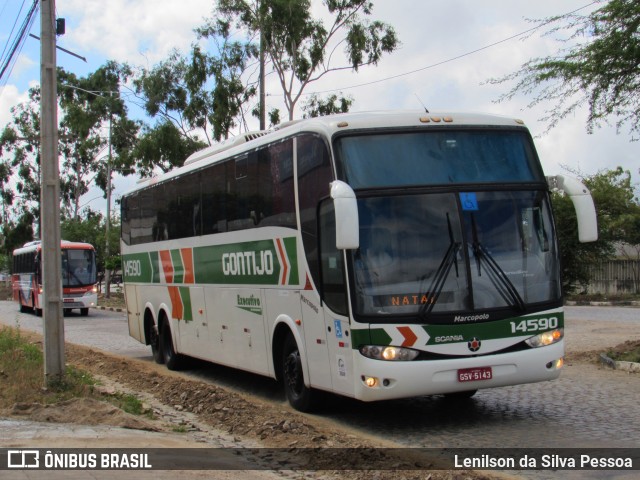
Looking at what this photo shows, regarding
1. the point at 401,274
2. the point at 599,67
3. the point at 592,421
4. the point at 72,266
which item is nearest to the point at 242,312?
the point at 401,274

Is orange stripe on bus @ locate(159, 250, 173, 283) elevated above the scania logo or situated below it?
above

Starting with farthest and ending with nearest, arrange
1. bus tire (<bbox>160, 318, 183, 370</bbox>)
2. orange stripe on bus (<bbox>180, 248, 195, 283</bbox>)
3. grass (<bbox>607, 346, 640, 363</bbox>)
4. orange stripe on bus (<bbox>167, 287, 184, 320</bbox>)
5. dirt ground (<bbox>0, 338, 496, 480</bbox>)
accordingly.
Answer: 1. bus tire (<bbox>160, 318, 183, 370</bbox>)
2. orange stripe on bus (<bbox>167, 287, 184, 320</bbox>)
3. orange stripe on bus (<bbox>180, 248, 195, 283</bbox>)
4. grass (<bbox>607, 346, 640, 363</bbox>)
5. dirt ground (<bbox>0, 338, 496, 480</bbox>)

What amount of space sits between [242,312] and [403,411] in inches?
116

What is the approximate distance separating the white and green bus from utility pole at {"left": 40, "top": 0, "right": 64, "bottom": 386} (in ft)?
9.23

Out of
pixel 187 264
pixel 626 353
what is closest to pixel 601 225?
pixel 626 353

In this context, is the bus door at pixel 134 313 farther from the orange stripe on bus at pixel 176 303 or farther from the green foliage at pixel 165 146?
the green foliage at pixel 165 146

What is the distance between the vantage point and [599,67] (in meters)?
13.2

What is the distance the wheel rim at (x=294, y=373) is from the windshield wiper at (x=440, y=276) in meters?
2.25

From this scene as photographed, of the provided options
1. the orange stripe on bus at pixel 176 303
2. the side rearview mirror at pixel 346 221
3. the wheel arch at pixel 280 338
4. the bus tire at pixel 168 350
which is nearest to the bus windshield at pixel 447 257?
the side rearview mirror at pixel 346 221

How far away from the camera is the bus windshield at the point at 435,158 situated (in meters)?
8.95

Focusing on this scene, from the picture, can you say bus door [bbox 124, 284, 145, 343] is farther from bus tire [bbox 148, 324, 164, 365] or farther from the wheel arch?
the wheel arch

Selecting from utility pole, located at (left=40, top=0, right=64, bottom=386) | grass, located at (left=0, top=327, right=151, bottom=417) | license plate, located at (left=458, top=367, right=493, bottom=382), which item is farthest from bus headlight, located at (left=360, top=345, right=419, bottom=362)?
utility pole, located at (left=40, top=0, right=64, bottom=386)

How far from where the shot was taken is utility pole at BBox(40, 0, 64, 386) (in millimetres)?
10961

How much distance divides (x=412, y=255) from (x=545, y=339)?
181 cm
